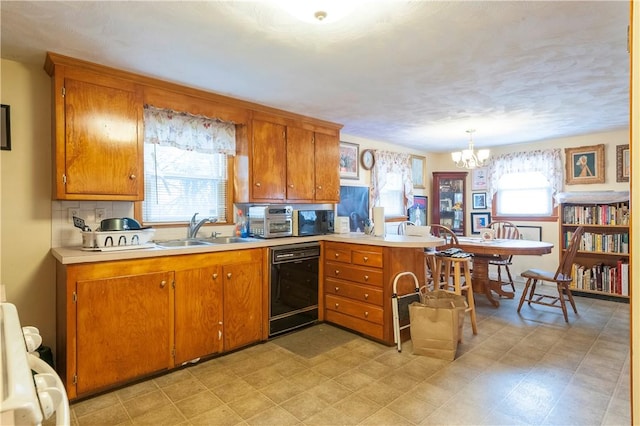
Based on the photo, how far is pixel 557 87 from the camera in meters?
2.85

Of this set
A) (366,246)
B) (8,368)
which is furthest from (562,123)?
(8,368)

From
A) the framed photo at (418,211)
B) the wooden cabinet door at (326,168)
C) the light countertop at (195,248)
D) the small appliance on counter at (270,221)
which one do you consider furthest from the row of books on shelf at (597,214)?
the small appliance on counter at (270,221)

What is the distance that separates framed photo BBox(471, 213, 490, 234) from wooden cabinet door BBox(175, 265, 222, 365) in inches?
188

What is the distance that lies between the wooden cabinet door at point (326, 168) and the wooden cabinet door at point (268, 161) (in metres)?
0.50

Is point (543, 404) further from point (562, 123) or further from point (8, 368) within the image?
point (562, 123)

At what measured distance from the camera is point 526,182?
535 centimetres

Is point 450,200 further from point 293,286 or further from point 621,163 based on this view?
point 293,286

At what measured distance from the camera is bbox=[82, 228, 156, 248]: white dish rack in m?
2.30

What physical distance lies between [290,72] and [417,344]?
2.38 m

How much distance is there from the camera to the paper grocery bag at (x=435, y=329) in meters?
2.66

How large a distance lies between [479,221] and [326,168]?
3.34m

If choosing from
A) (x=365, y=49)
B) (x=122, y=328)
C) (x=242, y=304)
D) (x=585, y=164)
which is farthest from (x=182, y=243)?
(x=585, y=164)

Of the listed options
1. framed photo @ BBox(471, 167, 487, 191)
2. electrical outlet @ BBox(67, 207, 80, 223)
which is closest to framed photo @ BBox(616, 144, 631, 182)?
framed photo @ BBox(471, 167, 487, 191)

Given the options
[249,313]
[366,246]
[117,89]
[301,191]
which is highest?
[117,89]
